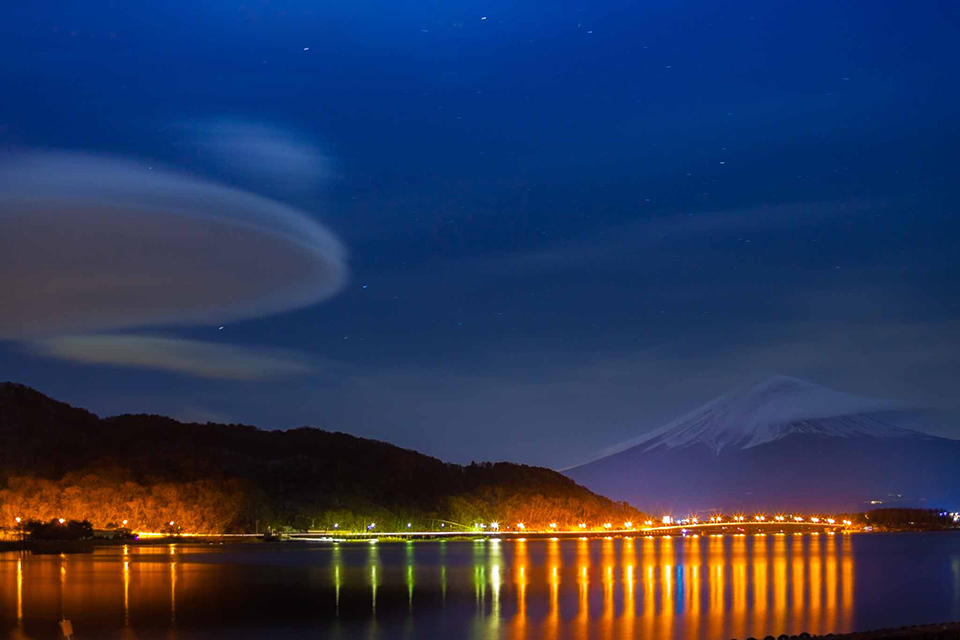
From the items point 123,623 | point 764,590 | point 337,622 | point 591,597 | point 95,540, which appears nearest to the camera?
point 123,623

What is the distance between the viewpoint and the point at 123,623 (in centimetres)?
4103

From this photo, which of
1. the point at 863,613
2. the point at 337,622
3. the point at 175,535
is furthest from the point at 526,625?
the point at 175,535

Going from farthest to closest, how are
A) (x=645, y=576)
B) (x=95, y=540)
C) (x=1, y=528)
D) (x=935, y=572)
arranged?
(x=1, y=528) < (x=95, y=540) < (x=935, y=572) < (x=645, y=576)

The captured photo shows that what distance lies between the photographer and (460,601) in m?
53.4

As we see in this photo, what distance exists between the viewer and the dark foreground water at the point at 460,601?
4084 cm

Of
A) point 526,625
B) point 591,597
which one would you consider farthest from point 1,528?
point 526,625

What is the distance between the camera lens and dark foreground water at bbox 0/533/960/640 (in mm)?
40844

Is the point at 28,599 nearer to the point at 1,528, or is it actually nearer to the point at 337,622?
the point at 337,622

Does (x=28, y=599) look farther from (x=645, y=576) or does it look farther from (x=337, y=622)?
(x=645, y=576)

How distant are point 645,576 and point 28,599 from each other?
3595 cm

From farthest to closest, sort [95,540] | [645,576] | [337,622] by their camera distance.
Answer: [95,540], [645,576], [337,622]

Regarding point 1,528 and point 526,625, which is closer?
point 526,625

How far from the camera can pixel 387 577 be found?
75188mm

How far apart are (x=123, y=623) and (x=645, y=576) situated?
38.1m
